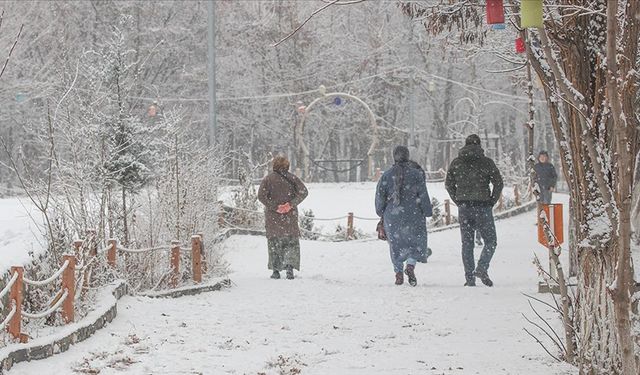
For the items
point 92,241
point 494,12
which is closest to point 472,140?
point 92,241

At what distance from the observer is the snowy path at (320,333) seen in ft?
22.6

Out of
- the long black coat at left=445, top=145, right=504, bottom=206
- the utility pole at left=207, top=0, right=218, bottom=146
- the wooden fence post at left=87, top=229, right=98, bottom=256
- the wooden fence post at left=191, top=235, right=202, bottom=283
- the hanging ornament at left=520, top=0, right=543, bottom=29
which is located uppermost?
the utility pole at left=207, top=0, right=218, bottom=146

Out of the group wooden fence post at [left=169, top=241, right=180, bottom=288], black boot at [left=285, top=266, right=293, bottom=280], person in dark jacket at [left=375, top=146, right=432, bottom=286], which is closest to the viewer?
wooden fence post at [left=169, top=241, right=180, bottom=288]

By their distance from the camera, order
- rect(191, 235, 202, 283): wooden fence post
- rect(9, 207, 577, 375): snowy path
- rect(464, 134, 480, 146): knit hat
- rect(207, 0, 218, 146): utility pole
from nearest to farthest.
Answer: rect(9, 207, 577, 375): snowy path, rect(464, 134, 480, 146): knit hat, rect(191, 235, 202, 283): wooden fence post, rect(207, 0, 218, 146): utility pole

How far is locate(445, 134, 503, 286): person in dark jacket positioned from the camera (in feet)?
38.6

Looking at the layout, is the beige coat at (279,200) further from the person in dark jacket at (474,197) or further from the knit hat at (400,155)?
the person in dark jacket at (474,197)

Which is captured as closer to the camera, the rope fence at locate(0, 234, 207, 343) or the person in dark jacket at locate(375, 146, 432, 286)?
the rope fence at locate(0, 234, 207, 343)

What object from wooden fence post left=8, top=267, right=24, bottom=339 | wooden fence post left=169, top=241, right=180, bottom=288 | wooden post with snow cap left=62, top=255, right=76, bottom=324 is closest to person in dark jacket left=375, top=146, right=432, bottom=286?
wooden fence post left=169, top=241, right=180, bottom=288

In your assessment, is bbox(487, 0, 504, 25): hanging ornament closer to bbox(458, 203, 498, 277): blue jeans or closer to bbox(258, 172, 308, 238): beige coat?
bbox(458, 203, 498, 277): blue jeans

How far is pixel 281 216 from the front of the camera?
13.5m

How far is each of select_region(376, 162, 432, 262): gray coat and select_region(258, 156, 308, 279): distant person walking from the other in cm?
154

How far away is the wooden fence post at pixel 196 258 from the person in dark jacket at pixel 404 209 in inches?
94.0

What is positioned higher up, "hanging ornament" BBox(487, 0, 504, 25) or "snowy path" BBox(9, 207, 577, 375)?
"hanging ornament" BBox(487, 0, 504, 25)

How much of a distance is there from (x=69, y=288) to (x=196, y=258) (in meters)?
4.13
